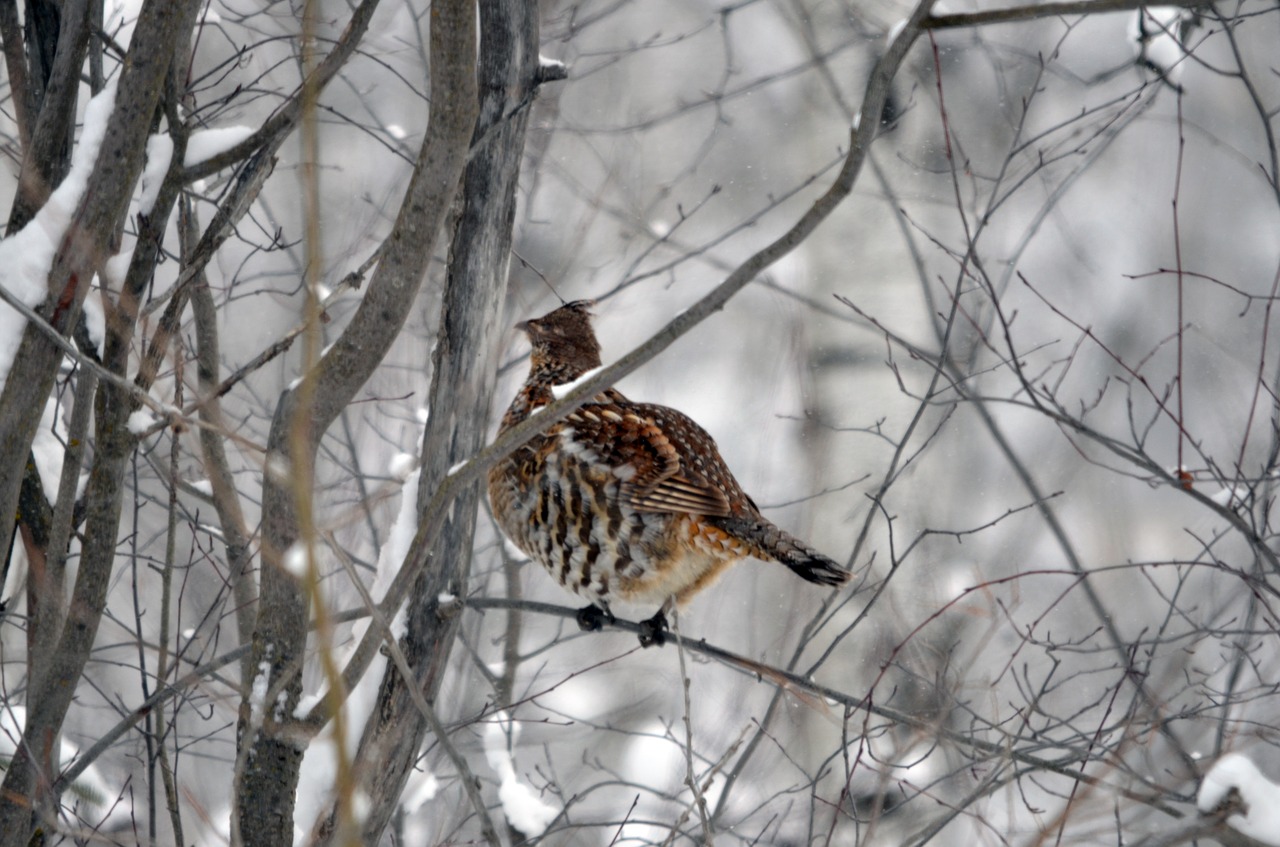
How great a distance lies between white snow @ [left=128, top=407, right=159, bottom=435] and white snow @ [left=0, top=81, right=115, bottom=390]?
296 millimetres

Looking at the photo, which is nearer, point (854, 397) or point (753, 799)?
point (854, 397)

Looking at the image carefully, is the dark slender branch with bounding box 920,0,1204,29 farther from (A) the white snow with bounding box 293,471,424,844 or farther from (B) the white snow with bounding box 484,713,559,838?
(B) the white snow with bounding box 484,713,559,838

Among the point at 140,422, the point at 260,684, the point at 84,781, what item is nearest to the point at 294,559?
the point at 260,684

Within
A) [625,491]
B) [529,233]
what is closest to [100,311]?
[625,491]

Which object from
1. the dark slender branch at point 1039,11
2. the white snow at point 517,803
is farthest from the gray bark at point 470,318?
the dark slender branch at point 1039,11

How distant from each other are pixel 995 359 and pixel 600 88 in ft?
10.5

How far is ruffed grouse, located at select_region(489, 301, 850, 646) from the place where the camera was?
3674mm

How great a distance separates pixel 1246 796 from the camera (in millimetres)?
2664

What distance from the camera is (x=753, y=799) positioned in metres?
7.61

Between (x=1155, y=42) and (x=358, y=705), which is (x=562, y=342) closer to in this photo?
(x=358, y=705)

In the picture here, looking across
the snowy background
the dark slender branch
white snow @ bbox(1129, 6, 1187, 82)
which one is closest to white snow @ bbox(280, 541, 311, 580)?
the dark slender branch

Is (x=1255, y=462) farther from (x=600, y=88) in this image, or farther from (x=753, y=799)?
(x=600, y=88)

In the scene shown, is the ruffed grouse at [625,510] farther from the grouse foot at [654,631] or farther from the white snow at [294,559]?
the white snow at [294,559]

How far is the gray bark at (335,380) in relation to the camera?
5.56 ft
